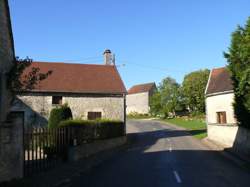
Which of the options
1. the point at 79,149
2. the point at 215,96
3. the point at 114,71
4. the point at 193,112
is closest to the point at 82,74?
the point at 114,71

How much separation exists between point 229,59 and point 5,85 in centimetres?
1196

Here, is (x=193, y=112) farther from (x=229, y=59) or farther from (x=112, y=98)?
(x=229, y=59)

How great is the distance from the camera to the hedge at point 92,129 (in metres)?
19.1

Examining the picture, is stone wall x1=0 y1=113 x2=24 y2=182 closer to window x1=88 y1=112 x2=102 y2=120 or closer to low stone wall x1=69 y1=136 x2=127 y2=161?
low stone wall x1=69 y1=136 x2=127 y2=161

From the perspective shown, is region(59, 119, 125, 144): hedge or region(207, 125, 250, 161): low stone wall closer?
region(59, 119, 125, 144): hedge

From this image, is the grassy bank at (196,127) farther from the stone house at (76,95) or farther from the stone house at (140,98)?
the stone house at (140,98)

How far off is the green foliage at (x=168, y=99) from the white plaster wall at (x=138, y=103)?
1513 cm

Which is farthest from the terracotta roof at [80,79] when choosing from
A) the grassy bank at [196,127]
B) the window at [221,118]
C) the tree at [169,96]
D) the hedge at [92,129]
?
the tree at [169,96]

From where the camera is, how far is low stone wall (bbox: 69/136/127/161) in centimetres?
1748

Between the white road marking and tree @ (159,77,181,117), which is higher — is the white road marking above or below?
below

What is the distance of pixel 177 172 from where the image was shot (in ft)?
44.1

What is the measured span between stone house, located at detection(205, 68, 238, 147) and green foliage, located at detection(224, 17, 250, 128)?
451 cm

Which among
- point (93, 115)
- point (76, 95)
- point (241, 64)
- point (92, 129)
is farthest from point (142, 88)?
point (241, 64)

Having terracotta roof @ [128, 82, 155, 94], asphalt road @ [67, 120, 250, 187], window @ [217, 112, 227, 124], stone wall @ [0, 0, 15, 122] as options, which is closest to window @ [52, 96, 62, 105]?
Result: window @ [217, 112, 227, 124]
